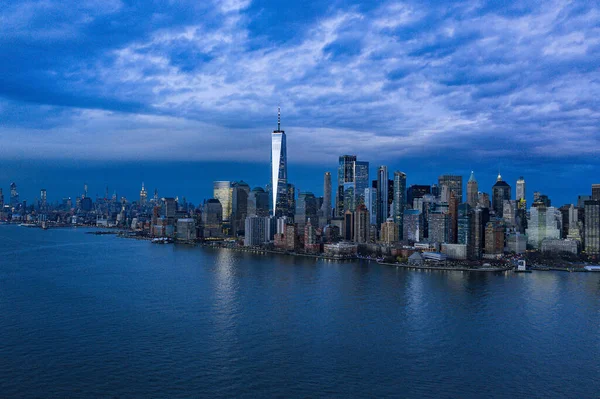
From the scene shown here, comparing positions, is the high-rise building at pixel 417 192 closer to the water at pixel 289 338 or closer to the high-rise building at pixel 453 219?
the high-rise building at pixel 453 219

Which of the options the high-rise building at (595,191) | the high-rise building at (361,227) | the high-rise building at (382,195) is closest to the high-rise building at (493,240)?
the high-rise building at (361,227)

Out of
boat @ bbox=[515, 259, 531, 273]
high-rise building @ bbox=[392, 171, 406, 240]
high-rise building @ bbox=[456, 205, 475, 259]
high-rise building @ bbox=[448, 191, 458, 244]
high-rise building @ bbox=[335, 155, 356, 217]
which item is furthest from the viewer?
high-rise building @ bbox=[335, 155, 356, 217]

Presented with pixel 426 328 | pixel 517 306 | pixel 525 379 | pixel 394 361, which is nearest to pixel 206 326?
pixel 394 361

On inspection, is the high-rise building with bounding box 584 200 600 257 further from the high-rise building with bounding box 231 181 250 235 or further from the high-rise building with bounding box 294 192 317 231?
the high-rise building with bounding box 231 181 250 235

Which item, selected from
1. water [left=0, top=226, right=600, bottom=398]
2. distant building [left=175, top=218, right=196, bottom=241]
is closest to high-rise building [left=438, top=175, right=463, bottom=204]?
distant building [left=175, top=218, right=196, bottom=241]

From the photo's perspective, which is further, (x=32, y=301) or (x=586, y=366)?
(x=32, y=301)

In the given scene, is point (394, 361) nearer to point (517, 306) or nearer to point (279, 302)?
point (279, 302)
